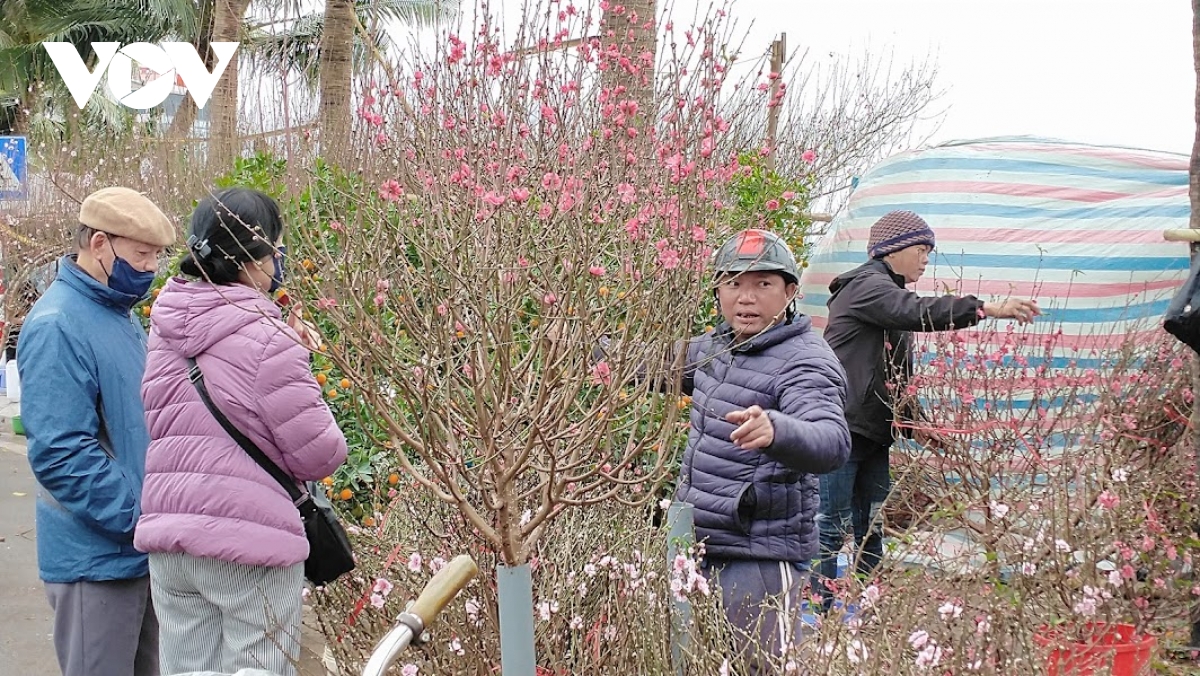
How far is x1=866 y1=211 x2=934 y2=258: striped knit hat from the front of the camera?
429cm

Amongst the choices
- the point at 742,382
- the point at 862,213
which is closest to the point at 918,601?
the point at 742,382

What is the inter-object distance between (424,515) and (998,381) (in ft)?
8.48

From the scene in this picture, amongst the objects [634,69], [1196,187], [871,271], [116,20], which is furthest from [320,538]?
[116,20]

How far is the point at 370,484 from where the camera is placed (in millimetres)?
4379

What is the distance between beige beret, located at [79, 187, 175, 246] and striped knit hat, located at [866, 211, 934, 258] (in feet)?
9.06

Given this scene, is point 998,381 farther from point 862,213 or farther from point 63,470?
point 63,470

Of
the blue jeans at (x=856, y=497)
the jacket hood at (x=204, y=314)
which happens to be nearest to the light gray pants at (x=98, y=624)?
the jacket hood at (x=204, y=314)

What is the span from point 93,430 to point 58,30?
24186 mm

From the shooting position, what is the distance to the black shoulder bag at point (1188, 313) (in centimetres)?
298

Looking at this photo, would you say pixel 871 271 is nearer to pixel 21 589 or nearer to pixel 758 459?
pixel 758 459

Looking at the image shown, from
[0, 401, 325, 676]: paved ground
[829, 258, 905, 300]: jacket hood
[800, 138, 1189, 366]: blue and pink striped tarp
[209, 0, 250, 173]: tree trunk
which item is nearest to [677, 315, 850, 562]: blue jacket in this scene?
[0, 401, 325, 676]: paved ground

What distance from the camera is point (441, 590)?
153cm

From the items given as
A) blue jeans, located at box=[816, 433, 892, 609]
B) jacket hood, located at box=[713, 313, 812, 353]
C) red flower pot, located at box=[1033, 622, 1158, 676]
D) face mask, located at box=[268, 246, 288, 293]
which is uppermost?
face mask, located at box=[268, 246, 288, 293]

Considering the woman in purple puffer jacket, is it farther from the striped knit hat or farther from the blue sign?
the blue sign
